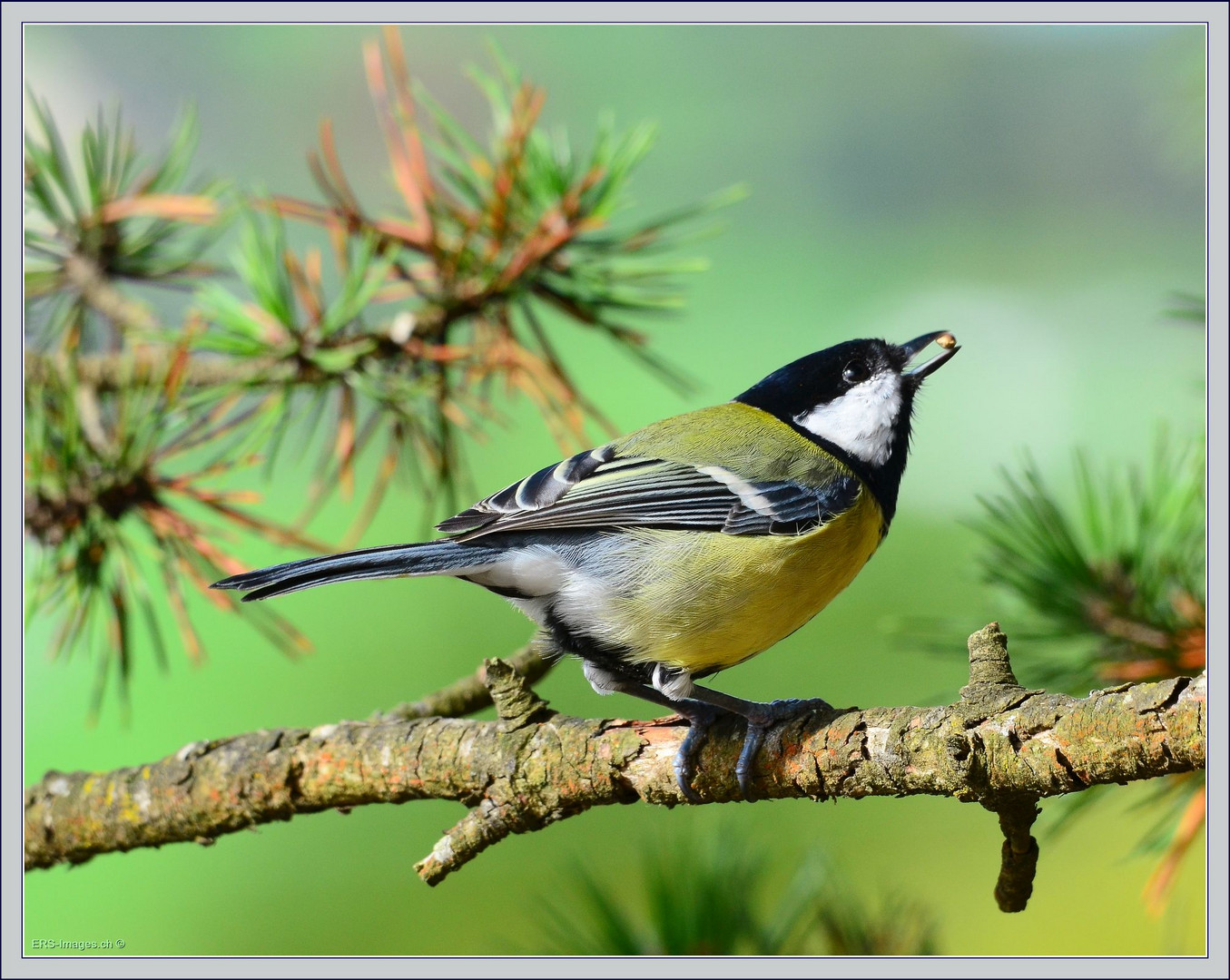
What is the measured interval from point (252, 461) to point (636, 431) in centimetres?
33

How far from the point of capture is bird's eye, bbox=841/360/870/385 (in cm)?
93

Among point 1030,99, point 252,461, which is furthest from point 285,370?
point 1030,99

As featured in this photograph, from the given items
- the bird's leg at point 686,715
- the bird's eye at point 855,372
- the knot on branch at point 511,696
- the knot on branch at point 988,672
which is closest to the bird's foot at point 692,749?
the bird's leg at point 686,715

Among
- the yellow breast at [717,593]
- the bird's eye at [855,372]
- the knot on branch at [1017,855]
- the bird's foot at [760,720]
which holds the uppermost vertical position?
the bird's eye at [855,372]

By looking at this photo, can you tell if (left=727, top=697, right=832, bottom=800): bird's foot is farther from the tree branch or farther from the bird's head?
the bird's head

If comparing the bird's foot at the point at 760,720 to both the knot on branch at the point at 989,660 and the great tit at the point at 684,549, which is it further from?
the knot on branch at the point at 989,660

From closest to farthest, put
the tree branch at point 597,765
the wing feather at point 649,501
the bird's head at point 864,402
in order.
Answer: the tree branch at point 597,765, the wing feather at point 649,501, the bird's head at point 864,402

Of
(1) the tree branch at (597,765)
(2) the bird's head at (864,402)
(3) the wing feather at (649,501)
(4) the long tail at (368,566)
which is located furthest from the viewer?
(2) the bird's head at (864,402)

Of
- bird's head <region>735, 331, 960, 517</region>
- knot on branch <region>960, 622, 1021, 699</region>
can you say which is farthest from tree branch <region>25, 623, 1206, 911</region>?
bird's head <region>735, 331, 960, 517</region>

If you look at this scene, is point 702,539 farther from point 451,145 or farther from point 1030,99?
point 1030,99

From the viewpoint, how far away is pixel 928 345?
2.94 ft

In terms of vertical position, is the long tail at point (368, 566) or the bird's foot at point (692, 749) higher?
the long tail at point (368, 566)

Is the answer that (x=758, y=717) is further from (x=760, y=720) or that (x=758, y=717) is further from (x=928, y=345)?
(x=928, y=345)

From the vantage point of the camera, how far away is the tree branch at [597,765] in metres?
0.52
